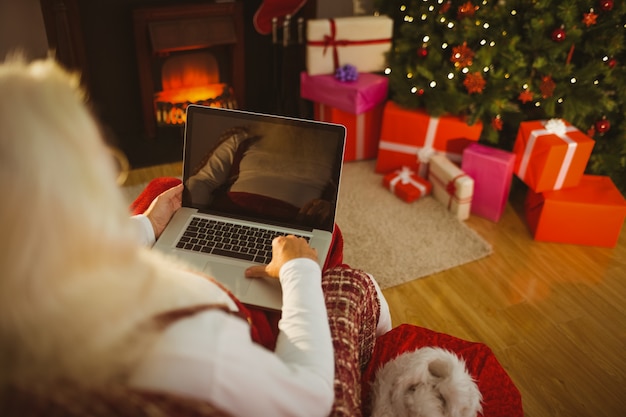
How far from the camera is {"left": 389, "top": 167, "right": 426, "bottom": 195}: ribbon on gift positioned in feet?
8.54

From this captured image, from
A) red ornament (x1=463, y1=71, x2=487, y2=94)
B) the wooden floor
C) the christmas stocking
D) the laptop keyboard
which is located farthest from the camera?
the christmas stocking

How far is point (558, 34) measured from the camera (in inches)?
91.1

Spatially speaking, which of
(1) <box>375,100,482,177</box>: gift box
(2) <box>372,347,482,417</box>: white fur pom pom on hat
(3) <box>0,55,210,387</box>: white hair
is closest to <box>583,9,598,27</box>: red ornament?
(1) <box>375,100,482,177</box>: gift box

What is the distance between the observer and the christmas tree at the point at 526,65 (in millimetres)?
2344

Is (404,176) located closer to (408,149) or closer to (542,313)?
(408,149)

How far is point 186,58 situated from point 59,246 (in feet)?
8.72

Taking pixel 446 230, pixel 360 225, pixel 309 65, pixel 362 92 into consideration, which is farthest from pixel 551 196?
pixel 309 65

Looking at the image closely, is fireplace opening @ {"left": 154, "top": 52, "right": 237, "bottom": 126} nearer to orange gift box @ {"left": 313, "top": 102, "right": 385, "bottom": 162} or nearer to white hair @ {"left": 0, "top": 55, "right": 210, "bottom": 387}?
orange gift box @ {"left": 313, "top": 102, "right": 385, "bottom": 162}

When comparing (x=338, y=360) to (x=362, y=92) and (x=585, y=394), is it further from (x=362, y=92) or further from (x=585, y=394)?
(x=362, y=92)

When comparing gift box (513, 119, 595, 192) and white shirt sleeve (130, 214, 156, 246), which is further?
gift box (513, 119, 595, 192)

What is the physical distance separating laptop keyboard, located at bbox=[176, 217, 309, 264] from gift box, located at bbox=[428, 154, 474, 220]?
123 cm

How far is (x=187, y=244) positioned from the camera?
136 cm

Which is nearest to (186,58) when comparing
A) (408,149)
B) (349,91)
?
(349,91)

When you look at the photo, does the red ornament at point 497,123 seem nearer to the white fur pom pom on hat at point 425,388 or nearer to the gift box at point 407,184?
the gift box at point 407,184
